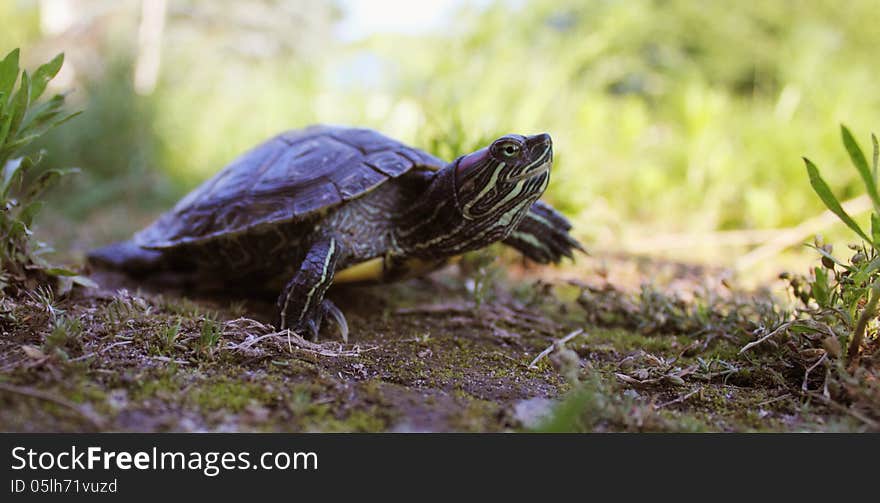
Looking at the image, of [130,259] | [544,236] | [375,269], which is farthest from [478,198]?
[130,259]

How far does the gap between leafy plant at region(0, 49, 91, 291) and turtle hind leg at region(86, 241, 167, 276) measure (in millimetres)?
828

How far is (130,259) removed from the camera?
2.91 m

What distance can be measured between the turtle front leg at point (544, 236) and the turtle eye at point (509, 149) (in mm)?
612

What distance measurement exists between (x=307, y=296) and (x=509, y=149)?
0.88 metres

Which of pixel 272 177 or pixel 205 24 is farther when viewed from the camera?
A: pixel 205 24

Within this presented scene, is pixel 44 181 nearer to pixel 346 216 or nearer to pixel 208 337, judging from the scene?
pixel 208 337

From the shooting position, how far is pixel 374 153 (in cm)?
243

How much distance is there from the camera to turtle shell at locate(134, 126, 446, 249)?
2.31 meters

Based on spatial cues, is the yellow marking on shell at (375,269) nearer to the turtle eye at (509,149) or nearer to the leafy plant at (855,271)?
the turtle eye at (509,149)

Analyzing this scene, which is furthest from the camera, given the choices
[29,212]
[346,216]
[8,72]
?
[346,216]

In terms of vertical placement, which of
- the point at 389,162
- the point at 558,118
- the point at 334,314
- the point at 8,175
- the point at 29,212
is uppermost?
the point at 558,118
